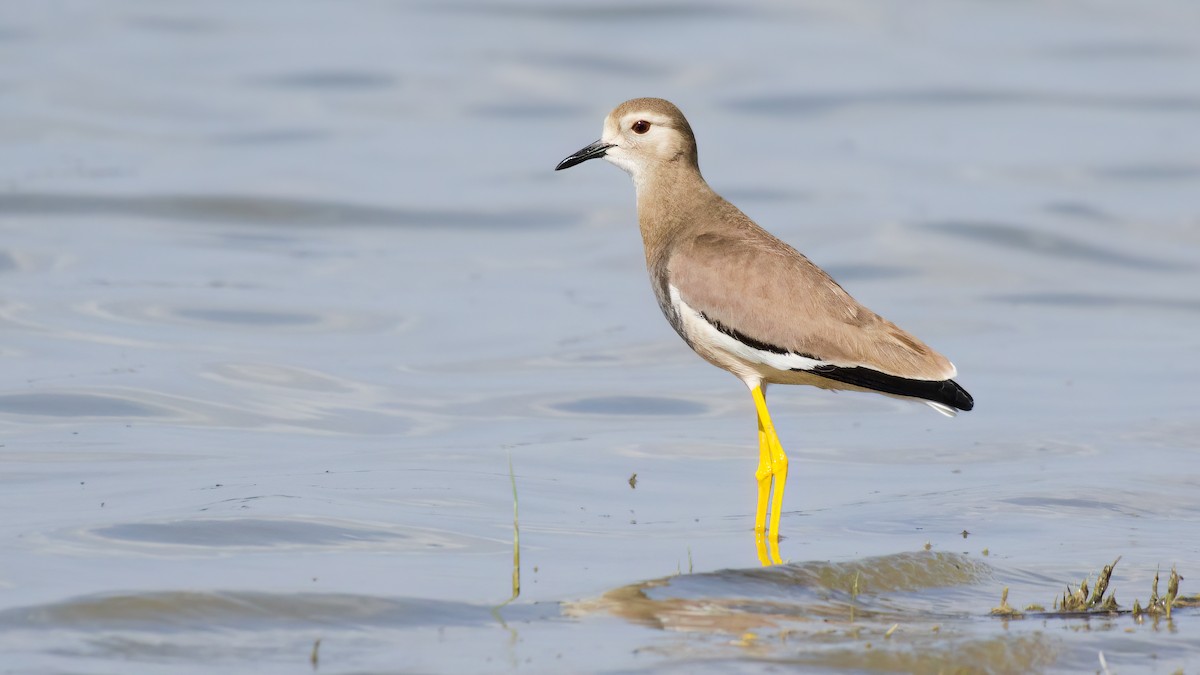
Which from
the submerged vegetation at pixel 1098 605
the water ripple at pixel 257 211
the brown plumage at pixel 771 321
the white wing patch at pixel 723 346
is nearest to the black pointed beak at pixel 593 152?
the brown plumage at pixel 771 321

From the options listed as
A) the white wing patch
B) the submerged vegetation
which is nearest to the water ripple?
the white wing patch

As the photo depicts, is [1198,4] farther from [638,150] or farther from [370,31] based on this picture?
[638,150]

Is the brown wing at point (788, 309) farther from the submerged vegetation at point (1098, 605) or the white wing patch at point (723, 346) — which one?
the submerged vegetation at point (1098, 605)

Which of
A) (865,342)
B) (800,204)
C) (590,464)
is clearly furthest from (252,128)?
(865,342)

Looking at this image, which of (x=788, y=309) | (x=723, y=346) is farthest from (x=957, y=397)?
(x=723, y=346)

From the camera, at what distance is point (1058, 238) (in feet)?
64.2

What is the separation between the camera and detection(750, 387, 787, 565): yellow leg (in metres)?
8.98

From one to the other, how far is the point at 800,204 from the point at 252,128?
775 centimetres

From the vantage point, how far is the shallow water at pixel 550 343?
726 cm

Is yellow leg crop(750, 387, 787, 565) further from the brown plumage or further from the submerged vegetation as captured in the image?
the submerged vegetation

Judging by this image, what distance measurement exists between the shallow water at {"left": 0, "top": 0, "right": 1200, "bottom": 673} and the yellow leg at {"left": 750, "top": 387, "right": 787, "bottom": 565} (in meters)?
0.18

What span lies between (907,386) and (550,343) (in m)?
6.07

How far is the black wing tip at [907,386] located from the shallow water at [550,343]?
74 centimetres

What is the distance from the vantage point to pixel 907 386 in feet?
28.8
